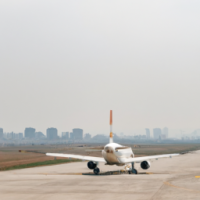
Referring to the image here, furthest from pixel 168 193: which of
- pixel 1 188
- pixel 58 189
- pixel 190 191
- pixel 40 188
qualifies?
pixel 1 188

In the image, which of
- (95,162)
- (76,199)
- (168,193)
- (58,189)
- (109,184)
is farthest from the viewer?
(95,162)

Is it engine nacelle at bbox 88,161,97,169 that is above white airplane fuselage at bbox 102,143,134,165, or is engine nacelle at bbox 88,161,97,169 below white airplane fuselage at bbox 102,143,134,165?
below

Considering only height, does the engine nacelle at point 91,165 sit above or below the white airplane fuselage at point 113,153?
below

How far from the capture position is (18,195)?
31.8 metres

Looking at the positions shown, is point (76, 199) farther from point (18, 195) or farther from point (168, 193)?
point (168, 193)

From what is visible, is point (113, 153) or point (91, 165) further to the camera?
point (91, 165)

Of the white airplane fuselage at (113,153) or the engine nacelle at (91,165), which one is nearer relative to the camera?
the white airplane fuselage at (113,153)

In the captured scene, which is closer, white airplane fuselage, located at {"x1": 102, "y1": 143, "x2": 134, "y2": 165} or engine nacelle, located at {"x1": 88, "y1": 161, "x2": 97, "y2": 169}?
white airplane fuselage, located at {"x1": 102, "y1": 143, "x2": 134, "y2": 165}

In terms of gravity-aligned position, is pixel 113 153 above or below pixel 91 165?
above

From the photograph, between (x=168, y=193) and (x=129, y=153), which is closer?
(x=168, y=193)

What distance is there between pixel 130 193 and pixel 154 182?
8.80m

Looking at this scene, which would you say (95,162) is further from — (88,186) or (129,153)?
(88,186)

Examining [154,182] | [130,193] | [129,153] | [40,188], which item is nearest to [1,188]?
[40,188]

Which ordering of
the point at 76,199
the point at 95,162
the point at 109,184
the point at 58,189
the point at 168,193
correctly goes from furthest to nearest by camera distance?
the point at 95,162
the point at 109,184
the point at 58,189
the point at 168,193
the point at 76,199
